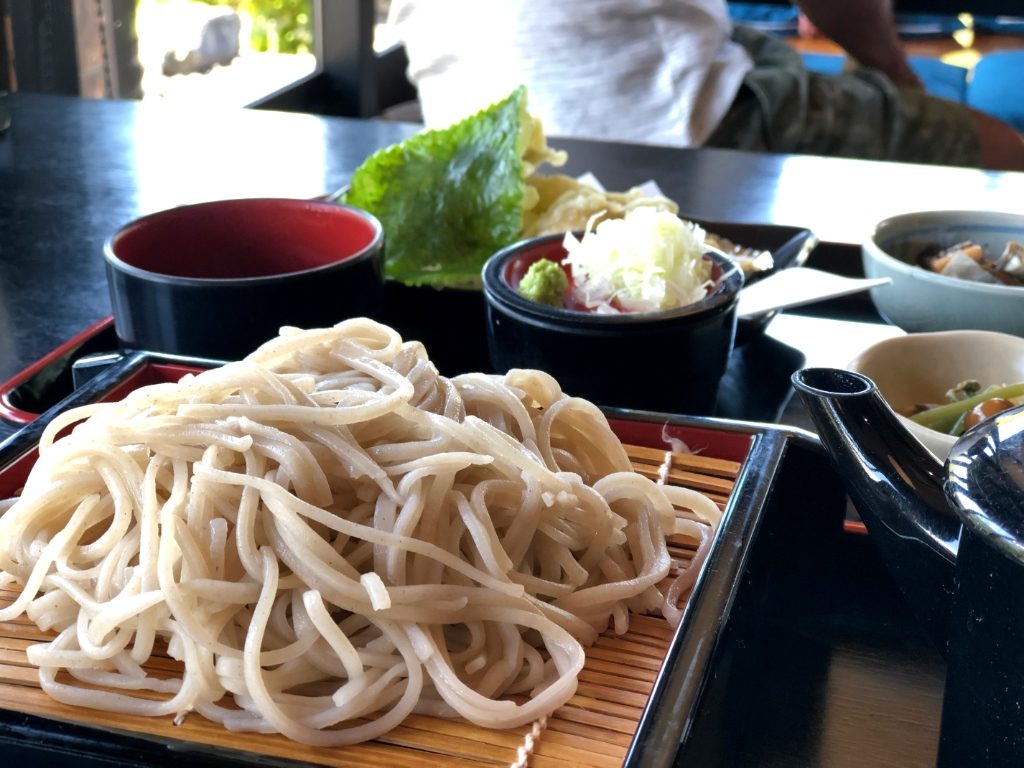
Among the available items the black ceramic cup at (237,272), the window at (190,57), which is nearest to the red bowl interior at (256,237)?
the black ceramic cup at (237,272)

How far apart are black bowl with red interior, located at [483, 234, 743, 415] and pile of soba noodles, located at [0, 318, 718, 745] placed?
0.84ft

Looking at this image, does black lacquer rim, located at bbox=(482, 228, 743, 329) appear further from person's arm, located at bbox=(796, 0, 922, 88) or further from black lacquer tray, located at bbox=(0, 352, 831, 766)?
person's arm, located at bbox=(796, 0, 922, 88)

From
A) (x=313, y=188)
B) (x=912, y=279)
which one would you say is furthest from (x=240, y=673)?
(x=313, y=188)

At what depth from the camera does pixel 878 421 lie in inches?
25.1

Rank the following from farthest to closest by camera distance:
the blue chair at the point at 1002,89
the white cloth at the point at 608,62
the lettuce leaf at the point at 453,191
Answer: the blue chair at the point at 1002,89 < the white cloth at the point at 608,62 < the lettuce leaf at the point at 453,191

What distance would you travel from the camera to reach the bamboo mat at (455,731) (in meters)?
0.63

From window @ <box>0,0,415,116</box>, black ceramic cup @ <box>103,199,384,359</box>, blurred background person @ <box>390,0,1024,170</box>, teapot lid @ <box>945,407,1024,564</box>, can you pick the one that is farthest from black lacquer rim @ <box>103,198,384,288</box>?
window @ <box>0,0,415,116</box>

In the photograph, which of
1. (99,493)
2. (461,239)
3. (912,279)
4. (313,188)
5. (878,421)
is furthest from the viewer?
(313,188)

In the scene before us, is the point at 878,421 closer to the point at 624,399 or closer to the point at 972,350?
the point at 624,399

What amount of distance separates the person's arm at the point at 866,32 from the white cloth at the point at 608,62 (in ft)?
2.29

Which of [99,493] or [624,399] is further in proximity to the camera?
[624,399]

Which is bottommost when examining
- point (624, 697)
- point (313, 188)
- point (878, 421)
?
point (313, 188)

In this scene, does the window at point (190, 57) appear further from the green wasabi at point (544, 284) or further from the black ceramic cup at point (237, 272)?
the green wasabi at point (544, 284)

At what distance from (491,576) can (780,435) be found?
0.30 m
